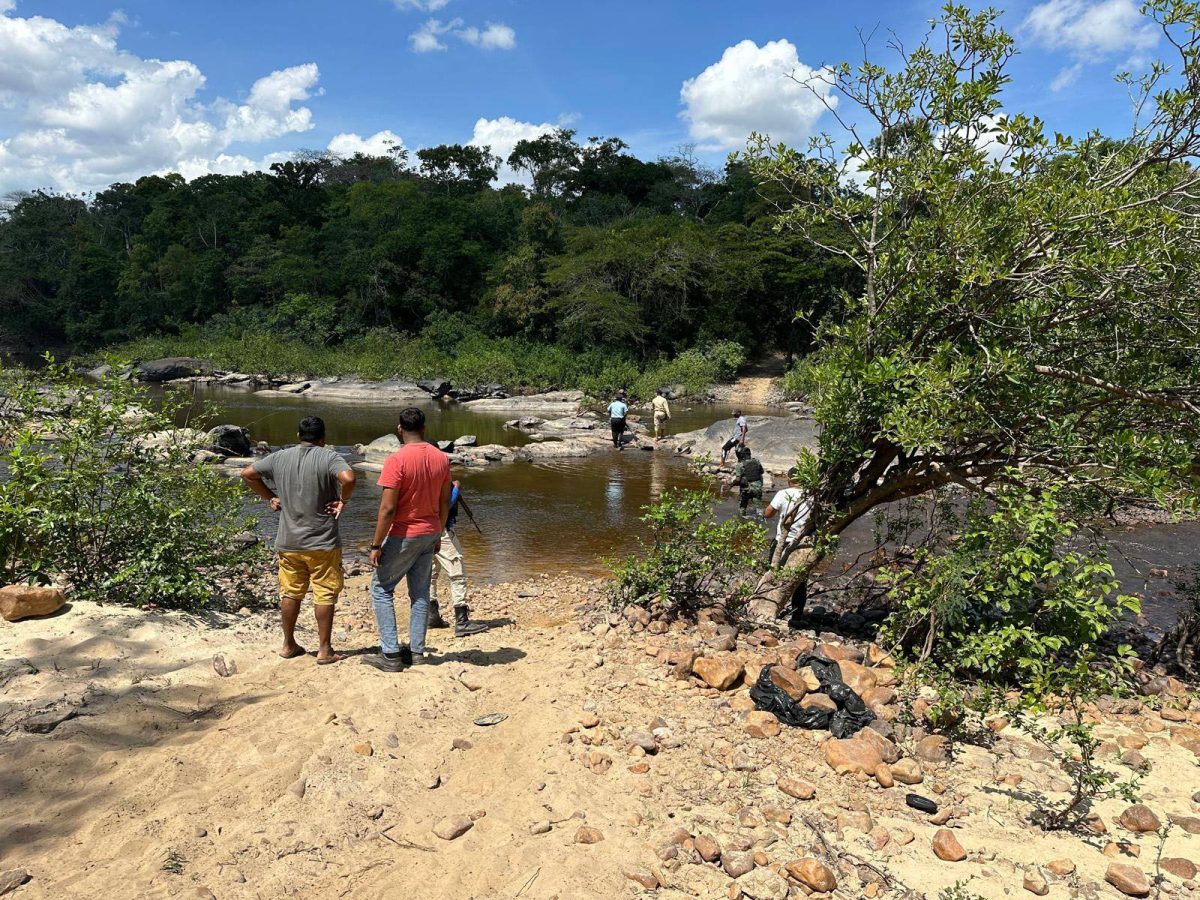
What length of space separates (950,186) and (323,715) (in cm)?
569

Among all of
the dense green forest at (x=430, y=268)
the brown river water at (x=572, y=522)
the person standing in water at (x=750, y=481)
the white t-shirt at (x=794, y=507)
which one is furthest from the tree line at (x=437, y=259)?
the white t-shirt at (x=794, y=507)

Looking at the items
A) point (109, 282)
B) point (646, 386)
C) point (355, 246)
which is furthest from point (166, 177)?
point (646, 386)

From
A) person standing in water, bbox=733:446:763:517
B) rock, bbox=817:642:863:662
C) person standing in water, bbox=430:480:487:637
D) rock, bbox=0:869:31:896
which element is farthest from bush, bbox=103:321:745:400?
rock, bbox=0:869:31:896

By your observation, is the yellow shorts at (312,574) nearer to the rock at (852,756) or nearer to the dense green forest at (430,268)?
the rock at (852,756)

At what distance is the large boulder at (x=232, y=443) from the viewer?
16.8 meters

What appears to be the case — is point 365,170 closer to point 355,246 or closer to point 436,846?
point 355,246

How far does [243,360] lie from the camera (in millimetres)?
40438

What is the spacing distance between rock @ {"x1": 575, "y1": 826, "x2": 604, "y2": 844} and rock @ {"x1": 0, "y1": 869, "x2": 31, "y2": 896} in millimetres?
2332

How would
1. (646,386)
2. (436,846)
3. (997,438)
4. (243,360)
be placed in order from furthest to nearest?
1. (243,360)
2. (646,386)
3. (997,438)
4. (436,846)

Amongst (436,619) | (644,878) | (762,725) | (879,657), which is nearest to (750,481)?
(879,657)

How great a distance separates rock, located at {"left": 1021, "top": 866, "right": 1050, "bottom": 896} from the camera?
131 inches

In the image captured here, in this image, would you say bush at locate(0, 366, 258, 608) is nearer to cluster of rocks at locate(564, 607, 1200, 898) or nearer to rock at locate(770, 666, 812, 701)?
cluster of rocks at locate(564, 607, 1200, 898)

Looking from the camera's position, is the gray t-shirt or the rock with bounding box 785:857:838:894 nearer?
the rock with bounding box 785:857:838:894

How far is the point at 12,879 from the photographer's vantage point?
294 centimetres
